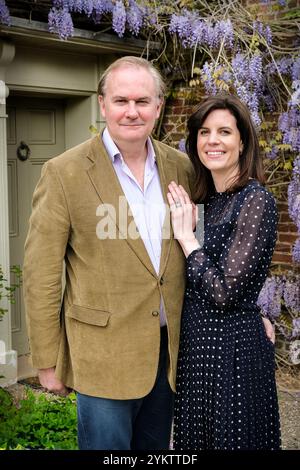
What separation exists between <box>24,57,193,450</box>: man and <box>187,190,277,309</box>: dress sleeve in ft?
0.51

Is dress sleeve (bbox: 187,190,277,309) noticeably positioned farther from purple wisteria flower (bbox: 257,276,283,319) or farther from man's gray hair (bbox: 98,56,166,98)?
purple wisteria flower (bbox: 257,276,283,319)

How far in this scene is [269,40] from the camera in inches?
190

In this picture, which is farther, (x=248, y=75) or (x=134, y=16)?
(x=248, y=75)

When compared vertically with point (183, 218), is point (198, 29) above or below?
above

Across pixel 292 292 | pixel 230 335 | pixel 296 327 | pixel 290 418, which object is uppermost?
pixel 230 335

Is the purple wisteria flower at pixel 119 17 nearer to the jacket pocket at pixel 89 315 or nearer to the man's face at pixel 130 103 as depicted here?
the man's face at pixel 130 103

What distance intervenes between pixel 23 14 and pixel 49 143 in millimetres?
1252

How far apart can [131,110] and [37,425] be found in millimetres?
1963

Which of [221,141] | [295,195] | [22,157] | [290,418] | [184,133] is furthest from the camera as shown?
[184,133]

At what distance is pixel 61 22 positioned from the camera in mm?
4305

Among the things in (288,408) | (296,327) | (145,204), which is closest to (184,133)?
(296,327)

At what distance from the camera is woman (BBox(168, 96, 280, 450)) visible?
2.12m

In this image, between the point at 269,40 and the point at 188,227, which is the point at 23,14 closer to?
the point at 269,40

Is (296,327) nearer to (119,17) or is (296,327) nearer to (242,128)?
(119,17)
